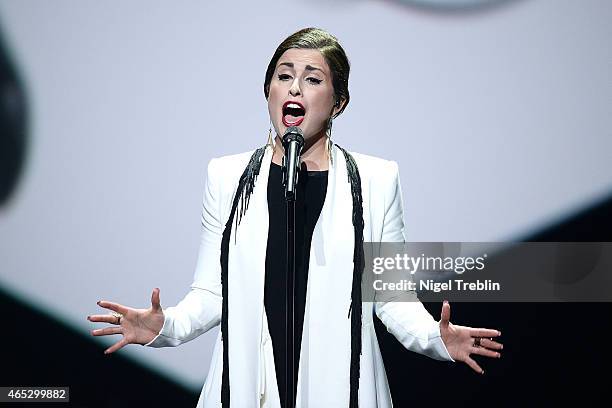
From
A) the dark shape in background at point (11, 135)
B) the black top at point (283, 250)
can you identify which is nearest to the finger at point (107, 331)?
the black top at point (283, 250)

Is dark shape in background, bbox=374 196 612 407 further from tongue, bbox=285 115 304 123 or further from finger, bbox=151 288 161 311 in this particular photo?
finger, bbox=151 288 161 311

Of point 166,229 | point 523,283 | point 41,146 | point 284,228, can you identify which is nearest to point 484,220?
point 523,283

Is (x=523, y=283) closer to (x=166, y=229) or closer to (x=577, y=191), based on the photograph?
(x=577, y=191)

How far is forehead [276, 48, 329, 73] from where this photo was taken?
2.32 metres

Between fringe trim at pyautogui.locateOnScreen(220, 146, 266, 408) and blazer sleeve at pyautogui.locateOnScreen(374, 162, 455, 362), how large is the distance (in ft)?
1.30

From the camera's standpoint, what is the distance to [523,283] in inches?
111

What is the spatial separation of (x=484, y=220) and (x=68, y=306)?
1.57 metres

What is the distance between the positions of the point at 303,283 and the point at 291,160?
0.48m

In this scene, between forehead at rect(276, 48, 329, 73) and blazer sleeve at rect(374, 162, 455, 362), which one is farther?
forehead at rect(276, 48, 329, 73)

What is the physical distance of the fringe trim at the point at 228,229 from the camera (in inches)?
84.8

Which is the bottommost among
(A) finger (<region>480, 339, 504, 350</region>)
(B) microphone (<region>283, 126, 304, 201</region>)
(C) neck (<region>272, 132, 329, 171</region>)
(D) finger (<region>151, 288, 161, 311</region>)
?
(A) finger (<region>480, 339, 504, 350</region>)

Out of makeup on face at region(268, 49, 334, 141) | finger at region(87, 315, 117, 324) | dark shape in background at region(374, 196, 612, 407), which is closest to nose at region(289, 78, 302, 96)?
makeup on face at region(268, 49, 334, 141)

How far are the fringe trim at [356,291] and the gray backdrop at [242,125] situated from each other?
0.57 meters

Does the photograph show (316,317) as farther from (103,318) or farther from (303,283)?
(103,318)
